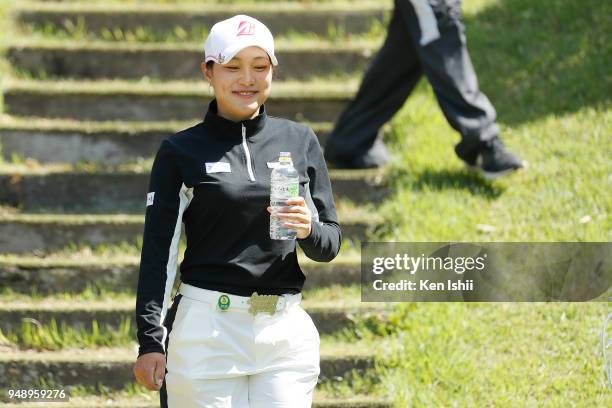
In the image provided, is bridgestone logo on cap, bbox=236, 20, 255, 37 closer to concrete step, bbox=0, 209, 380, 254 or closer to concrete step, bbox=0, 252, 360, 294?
concrete step, bbox=0, 252, 360, 294

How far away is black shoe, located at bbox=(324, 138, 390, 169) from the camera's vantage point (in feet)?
22.3

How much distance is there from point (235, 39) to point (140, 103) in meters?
4.00

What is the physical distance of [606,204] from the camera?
6.10m

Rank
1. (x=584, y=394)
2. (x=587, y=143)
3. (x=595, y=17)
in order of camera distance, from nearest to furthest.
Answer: (x=584, y=394) → (x=587, y=143) → (x=595, y=17)

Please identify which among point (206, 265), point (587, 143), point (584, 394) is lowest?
point (584, 394)

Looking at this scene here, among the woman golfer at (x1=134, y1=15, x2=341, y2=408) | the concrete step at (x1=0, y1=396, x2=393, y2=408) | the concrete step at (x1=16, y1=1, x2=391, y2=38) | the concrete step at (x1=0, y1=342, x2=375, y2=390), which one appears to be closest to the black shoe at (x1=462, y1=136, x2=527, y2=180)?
the concrete step at (x1=0, y1=342, x2=375, y2=390)

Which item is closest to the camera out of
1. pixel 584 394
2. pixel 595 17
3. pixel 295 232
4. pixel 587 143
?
pixel 295 232

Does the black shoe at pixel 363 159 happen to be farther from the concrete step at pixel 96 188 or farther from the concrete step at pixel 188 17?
the concrete step at pixel 188 17

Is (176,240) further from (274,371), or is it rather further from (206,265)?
(274,371)

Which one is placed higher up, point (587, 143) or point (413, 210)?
point (587, 143)

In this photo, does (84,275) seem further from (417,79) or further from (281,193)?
(281,193)

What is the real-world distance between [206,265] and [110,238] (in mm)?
2846

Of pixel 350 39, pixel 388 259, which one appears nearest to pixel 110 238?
pixel 388 259

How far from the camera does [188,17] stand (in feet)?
26.9
